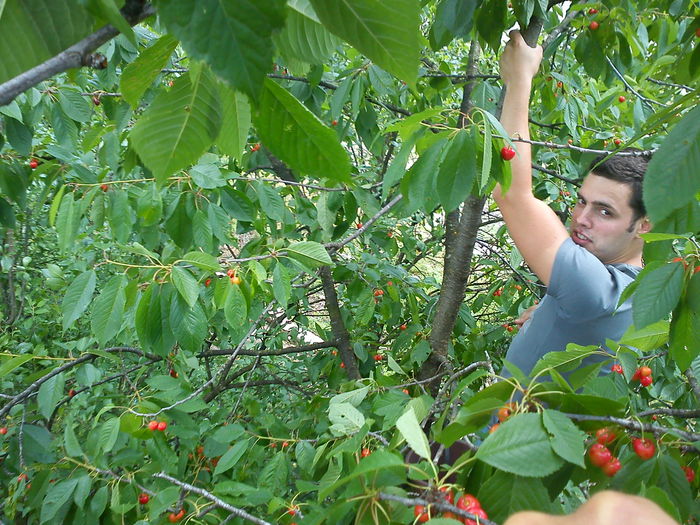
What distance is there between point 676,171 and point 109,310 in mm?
1227

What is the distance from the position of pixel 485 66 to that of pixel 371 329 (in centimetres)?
231

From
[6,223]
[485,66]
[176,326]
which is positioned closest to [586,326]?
[176,326]

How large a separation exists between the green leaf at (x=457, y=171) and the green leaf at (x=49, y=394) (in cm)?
139

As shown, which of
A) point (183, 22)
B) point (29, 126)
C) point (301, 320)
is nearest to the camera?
point (183, 22)

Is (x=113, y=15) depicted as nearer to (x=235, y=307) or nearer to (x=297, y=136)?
(x=297, y=136)

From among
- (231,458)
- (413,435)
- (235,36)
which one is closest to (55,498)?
(231,458)

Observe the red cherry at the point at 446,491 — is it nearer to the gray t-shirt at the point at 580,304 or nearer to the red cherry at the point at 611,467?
the red cherry at the point at 611,467

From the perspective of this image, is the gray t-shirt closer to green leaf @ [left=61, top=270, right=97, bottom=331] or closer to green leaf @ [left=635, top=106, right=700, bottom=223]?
green leaf @ [left=635, top=106, right=700, bottom=223]

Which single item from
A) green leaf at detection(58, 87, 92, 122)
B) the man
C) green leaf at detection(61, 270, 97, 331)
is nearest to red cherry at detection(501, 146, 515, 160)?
the man

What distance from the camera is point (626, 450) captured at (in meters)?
0.99

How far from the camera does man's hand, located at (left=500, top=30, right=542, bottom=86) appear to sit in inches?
56.5

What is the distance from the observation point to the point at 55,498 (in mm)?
1468

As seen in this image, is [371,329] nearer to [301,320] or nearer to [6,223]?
[301,320]

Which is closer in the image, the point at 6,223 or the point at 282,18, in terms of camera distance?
the point at 282,18
